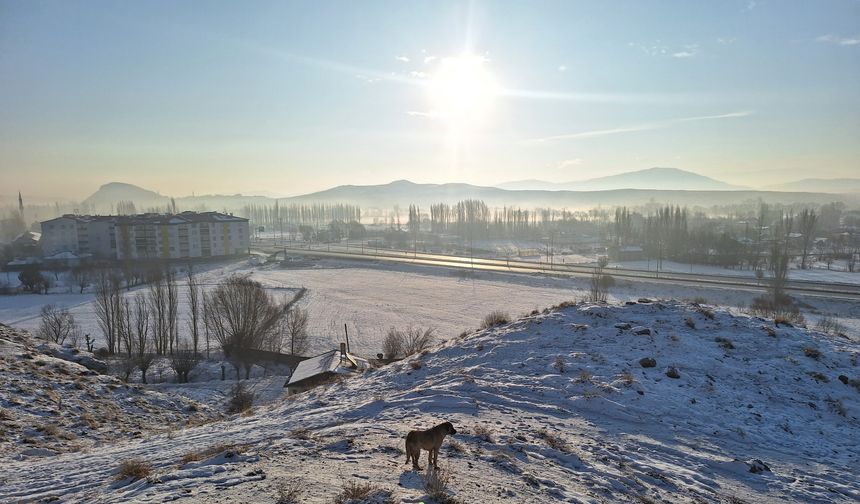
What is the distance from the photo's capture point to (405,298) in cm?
4431

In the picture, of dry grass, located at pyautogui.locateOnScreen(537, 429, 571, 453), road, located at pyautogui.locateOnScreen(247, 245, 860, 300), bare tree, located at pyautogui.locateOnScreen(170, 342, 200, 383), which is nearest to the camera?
dry grass, located at pyautogui.locateOnScreen(537, 429, 571, 453)

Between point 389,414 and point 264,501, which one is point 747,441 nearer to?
point 389,414

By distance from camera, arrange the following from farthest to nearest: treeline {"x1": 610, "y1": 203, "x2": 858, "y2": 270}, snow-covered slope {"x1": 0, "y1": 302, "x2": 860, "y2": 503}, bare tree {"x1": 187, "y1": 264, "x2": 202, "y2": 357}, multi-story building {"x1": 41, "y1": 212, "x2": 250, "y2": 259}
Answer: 1. multi-story building {"x1": 41, "y1": 212, "x2": 250, "y2": 259}
2. treeline {"x1": 610, "y1": 203, "x2": 858, "y2": 270}
3. bare tree {"x1": 187, "y1": 264, "x2": 202, "y2": 357}
4. snow-covered slope {"x1": 0, "y1": 302, "x2": 860, "y2": 503}

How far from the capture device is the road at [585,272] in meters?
40.9

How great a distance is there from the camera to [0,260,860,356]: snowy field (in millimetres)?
33469

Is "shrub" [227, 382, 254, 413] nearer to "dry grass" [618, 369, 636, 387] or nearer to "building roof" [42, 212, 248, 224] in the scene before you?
"dry grass" [618, 369, 636, 387]

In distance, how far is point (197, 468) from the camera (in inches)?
236

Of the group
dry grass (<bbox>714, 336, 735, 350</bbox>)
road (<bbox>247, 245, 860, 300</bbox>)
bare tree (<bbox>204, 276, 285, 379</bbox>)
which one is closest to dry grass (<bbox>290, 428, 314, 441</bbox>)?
dry grass (<bbox>714, 336, 735, 350</bbox>)

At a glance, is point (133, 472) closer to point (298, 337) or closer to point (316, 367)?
point (316, 367)

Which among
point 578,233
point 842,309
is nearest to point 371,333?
point 842,309

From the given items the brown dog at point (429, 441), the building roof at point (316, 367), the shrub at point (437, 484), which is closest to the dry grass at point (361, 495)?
the shrub at point (437, 484)

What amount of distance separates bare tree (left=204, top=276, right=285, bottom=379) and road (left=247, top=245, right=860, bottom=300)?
118ft

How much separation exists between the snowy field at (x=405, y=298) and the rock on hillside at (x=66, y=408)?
15.1 m

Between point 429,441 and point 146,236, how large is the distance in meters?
72.2
